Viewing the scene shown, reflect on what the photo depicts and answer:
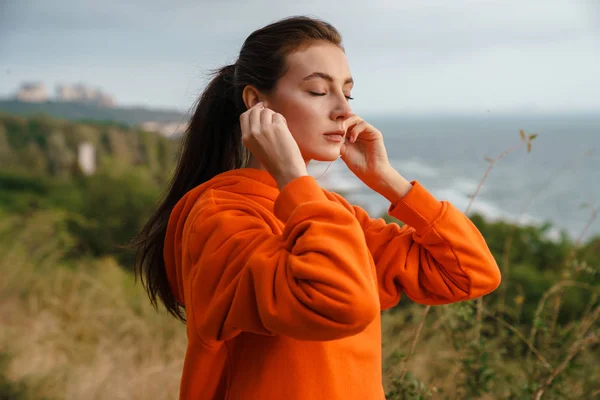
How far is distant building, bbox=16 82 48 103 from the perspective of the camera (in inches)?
373

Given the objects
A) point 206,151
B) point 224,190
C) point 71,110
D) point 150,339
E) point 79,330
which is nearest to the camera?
point 224,190

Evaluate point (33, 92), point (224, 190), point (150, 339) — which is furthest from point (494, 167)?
point (224, 190)

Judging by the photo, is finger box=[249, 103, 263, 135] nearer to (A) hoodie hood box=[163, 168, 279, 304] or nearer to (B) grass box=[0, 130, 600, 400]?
(A) hoodie hood box=[163, 168, 279, 304]

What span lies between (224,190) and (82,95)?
8.30 metres

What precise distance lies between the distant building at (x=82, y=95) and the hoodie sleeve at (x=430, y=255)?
790 cm

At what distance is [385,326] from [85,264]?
9.54ft

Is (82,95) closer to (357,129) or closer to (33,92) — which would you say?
(33,92)

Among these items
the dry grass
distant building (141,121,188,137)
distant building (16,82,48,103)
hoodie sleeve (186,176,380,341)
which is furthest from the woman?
distant building (16,82,48,103)

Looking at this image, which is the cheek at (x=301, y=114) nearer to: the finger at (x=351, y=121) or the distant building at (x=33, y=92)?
the finger at (x=351, y=121)

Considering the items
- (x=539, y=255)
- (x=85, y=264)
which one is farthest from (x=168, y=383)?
(x=539, y=255)

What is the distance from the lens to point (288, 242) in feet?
4.13

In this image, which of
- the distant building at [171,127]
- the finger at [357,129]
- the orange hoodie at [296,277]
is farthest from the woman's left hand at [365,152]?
the distant building at [171,127]

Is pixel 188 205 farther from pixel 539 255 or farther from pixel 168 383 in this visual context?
pixel 539 255

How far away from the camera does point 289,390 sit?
1399mm
